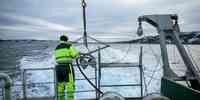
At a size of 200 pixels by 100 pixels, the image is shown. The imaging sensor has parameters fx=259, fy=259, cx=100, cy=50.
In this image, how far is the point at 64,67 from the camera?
5438 mm

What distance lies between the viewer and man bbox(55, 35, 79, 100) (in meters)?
5.31

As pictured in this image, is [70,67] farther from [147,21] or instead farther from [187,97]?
[187,97]

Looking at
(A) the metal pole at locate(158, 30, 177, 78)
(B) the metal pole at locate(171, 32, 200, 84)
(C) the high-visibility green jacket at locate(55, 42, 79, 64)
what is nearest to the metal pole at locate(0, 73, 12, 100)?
(C) the high-visibility green jacket at locate(55, 42, 79, 64)

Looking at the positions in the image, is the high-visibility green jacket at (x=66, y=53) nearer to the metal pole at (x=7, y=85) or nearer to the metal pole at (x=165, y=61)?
the metal pole at (x=7, y=85)

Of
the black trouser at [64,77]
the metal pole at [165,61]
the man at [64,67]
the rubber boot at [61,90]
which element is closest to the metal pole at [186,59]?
the metal pole at [165,61]

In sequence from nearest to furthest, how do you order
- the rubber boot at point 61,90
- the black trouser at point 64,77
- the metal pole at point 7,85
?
1. the metal pole at point 7,85
2. the rubber boot at point 61,90
3. the black trouser at point 64,77

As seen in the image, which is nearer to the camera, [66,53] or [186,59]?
[186,59]

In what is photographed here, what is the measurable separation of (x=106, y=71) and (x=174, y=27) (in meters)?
9.60

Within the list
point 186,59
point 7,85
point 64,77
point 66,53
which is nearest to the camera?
point 7,85

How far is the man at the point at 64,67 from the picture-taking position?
17.4 feet

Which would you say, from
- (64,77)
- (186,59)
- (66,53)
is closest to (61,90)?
(64,77)

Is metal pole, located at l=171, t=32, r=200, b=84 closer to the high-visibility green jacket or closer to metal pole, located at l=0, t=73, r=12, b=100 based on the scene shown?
the high-visibility green jacket

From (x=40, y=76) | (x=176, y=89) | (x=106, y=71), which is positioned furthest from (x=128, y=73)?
(x=176, y=89)

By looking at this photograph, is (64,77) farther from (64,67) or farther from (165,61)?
(165,61)
